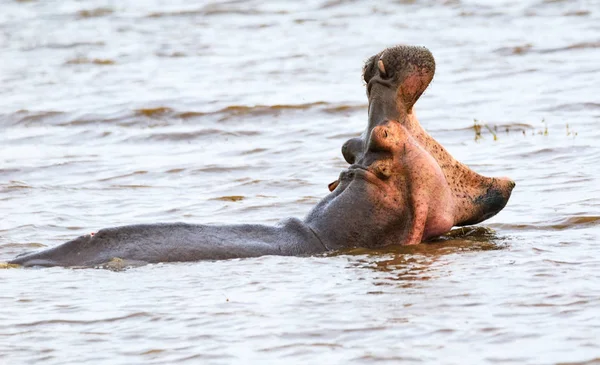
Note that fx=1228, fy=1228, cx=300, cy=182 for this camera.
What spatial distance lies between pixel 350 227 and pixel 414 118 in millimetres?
692

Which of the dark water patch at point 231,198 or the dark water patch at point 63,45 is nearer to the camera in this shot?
the dark water patch at point 231,198

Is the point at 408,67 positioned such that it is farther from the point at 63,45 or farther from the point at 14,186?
the point at 63,45

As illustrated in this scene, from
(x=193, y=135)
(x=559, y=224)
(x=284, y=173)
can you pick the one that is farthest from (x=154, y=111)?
(x=559, y=224)

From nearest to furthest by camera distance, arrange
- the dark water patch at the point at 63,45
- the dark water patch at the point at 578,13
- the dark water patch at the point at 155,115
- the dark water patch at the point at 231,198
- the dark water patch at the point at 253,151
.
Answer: the dark water patch at the point at 231,198, the dark water patch at the point at 253,151, the dark water patch at the point at 155,115, the dark water patch at the point at 578,13, the dark water patch at the point at 63,45

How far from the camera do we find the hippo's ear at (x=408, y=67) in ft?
20.6

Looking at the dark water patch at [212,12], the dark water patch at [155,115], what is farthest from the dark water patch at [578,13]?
the dark water patch at [155,115]

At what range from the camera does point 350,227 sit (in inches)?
250

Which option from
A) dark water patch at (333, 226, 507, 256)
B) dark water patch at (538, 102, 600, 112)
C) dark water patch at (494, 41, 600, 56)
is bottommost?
dark water patch at (333, 226, 507, 256)

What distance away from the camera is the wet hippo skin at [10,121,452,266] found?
6301 millimetres

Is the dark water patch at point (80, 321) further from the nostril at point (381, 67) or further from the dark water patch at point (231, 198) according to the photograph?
the dark water patch at point (231, 198)

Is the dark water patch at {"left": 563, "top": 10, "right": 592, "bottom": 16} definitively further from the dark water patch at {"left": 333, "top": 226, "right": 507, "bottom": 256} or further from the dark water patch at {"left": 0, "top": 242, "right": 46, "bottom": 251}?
the dark water patch at {"left": 0, "top": 242, "right": 46, "bottom": 251}

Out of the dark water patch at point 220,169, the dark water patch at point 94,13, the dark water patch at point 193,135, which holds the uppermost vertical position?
the dark water patch at point 94,13

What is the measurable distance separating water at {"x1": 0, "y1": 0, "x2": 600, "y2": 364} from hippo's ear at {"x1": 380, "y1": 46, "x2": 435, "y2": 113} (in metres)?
0.85

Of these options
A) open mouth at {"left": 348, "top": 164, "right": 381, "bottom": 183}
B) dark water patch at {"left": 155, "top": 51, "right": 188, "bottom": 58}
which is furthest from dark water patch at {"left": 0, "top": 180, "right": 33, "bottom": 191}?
dark water patch at {"left": 155, "top": 51, "right": 188, "bottom": 58}
